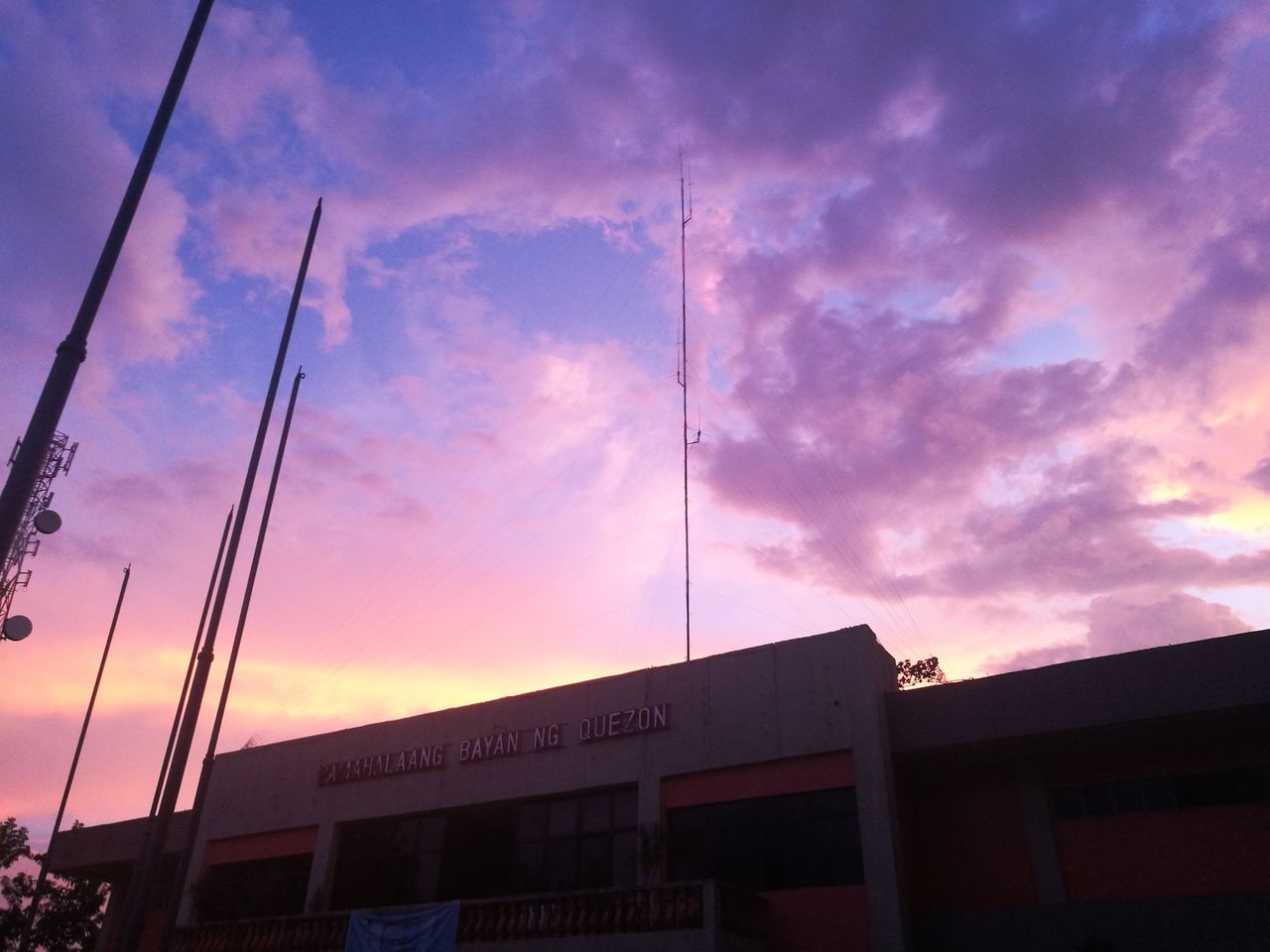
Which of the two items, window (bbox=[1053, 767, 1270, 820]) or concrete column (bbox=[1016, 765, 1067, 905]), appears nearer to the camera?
window (bbox=[1053, 767, 1270, 820])

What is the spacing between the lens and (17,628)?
47.3 ft

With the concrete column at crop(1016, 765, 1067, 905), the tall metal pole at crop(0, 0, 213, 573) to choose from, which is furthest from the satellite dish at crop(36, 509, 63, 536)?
the concrete column at crop(1016, 765, 1067, 905)

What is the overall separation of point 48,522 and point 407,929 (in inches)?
542

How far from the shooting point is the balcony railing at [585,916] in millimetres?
19719

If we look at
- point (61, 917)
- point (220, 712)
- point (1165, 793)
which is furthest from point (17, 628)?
point (61, 917)

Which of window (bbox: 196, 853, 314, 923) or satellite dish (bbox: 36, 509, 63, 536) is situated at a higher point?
satellite dish (bbox: 36, 509, 63, 536)

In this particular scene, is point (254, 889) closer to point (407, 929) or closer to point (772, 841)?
point (407, 929)

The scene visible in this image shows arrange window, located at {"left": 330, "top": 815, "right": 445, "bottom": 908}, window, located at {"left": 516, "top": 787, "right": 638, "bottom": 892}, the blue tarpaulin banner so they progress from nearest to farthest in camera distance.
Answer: the blue tarpaulin banner, window, located at {"left": 516, "top": 787, "right": 638, "bottom": 892}, window, located at {"left": 330, "top": 815, "right": 445, "bottom": 908}

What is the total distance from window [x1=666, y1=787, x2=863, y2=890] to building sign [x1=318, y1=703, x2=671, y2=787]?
253 cm

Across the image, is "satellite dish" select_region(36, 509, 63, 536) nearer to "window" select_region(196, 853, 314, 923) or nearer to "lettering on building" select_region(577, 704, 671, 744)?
"lettering on building" select_region(577, 704, 671, 744)

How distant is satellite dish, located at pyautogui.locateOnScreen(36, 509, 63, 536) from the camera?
15.5 meters

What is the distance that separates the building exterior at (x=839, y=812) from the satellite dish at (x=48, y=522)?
521 inches

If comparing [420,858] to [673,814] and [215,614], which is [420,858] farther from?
[215,614]

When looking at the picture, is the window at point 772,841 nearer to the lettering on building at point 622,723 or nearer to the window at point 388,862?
the lettering on building at point 622,723
